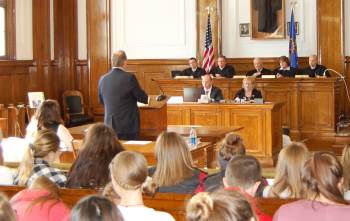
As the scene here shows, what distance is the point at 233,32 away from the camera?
14.4 metres

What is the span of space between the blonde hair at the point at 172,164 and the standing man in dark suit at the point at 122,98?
298 cm

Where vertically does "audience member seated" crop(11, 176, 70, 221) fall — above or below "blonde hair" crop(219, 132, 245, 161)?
below

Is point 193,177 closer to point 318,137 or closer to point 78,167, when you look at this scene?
point 78,167

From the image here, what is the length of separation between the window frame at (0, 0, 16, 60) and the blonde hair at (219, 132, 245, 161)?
9380 mm

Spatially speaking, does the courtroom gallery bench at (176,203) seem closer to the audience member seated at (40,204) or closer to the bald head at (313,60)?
the audience member seated at (40,204)

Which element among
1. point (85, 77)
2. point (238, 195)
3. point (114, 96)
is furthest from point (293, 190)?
point (85, 77)

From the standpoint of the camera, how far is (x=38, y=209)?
334 centimetres

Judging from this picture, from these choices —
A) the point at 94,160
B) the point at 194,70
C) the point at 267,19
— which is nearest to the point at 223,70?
the point at 194,70

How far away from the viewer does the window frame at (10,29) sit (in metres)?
13.5

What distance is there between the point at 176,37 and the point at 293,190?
35.5 feet

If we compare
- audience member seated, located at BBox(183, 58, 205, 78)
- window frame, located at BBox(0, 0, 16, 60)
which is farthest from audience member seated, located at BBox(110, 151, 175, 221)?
window frame, located at BBox(0, 0, 16, 60)

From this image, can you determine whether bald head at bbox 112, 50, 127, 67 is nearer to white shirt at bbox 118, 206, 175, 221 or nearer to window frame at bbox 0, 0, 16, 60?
white shirt at bbox 118, 206, 175, 221

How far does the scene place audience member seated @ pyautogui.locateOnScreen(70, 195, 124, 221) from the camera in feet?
7.32

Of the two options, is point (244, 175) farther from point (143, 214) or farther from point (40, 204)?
point (40, 204)
